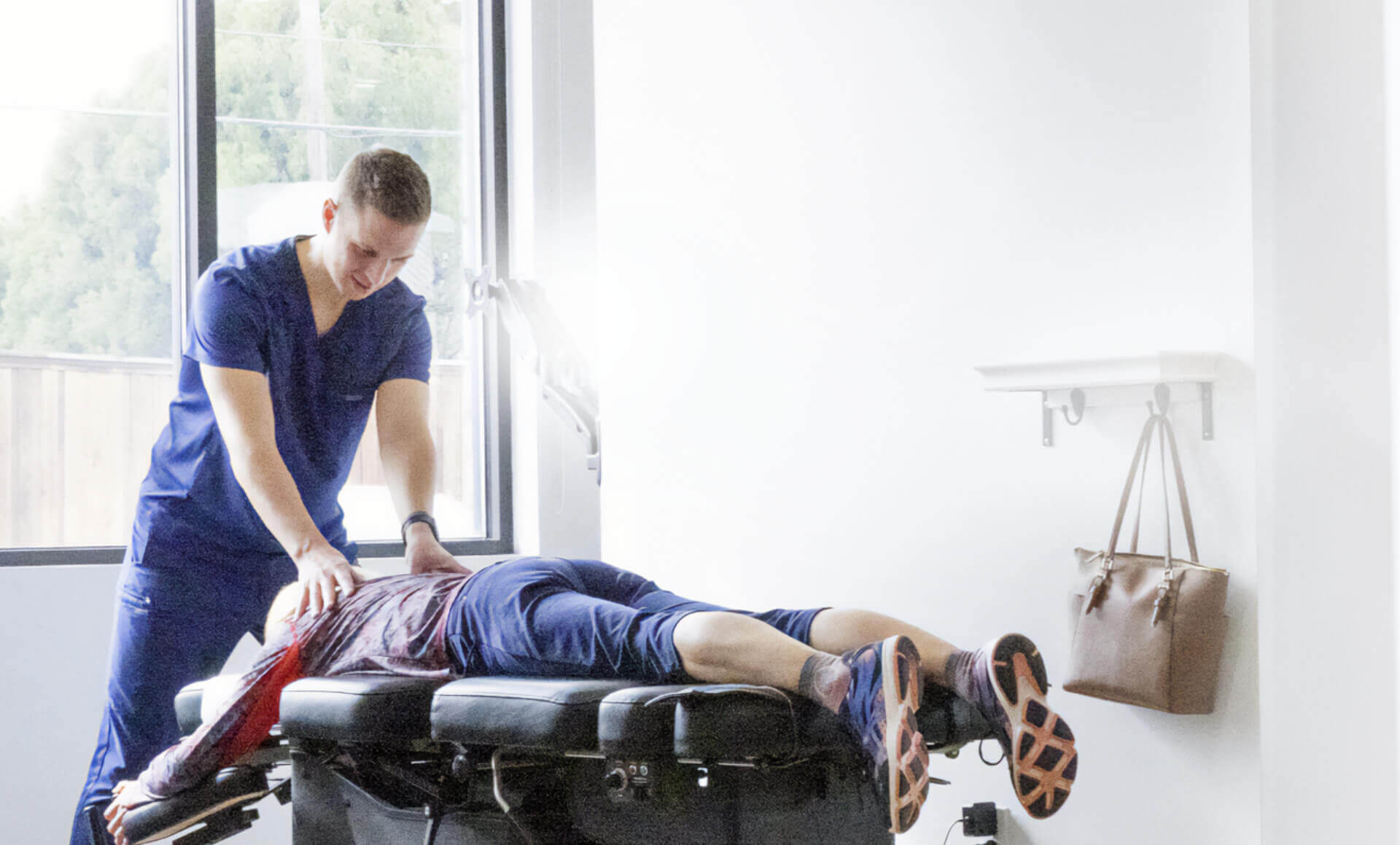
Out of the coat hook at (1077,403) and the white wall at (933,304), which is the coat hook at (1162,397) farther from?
the coat hook at (1077,403)

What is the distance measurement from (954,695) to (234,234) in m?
2.34

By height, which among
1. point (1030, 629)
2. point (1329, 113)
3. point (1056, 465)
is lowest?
point (1030, 629)

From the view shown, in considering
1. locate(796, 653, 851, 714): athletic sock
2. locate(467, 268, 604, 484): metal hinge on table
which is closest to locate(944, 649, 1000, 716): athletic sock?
→ locate(796, 653, 851, 714): athletic sock

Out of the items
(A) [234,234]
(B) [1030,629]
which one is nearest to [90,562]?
(A) [234,234]

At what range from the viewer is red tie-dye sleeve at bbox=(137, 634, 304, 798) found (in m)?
1.48

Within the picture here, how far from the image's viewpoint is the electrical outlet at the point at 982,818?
1.86m

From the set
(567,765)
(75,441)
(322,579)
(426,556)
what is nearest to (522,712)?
(567,765)

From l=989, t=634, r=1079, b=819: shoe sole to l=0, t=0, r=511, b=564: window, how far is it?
70.0 inches

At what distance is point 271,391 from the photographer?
1983mm

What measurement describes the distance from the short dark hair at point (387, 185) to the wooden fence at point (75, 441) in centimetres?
106

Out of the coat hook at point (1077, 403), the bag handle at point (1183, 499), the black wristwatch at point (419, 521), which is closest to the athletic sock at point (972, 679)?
the bag handle at point (1183, 499)

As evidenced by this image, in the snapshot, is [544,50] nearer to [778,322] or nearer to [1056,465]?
[778,322]

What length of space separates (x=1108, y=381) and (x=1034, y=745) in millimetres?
625

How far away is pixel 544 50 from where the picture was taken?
308 centimetres
